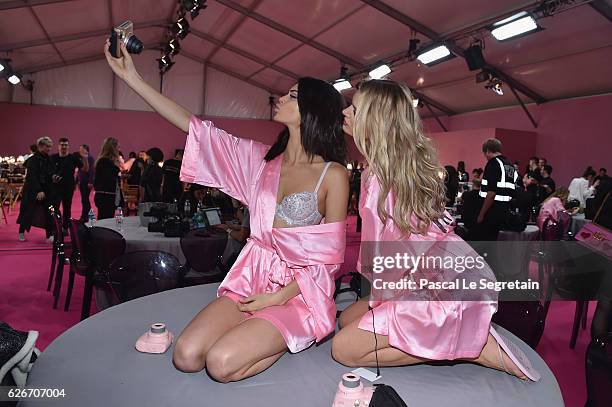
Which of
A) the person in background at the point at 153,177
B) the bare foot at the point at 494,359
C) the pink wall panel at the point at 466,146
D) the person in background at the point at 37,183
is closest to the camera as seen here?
the bare foot at the point at 494,359

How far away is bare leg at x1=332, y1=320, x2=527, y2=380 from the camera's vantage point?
156cm

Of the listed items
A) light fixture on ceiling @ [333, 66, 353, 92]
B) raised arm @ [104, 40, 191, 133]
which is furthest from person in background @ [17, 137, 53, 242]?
light fixture on ceiling @ [333, 66, 353, 92]

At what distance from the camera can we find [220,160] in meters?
2.08

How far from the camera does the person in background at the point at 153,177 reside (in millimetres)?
7145

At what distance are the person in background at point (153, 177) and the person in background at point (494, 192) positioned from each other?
4.54m

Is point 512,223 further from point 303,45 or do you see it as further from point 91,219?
point 303,45

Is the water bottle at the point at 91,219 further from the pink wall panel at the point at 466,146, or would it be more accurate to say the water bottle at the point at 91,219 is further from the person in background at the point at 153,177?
the pink wall panel at the point at 466,146

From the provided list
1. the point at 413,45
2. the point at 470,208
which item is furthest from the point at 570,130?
the point at 470,208

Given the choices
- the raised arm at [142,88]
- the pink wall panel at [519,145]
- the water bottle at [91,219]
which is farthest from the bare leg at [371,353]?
the pink wall panel at [519,145]

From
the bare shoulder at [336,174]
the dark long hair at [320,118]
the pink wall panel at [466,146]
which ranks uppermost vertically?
the pink wall panel at [466,146]

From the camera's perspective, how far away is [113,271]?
8.27 feet

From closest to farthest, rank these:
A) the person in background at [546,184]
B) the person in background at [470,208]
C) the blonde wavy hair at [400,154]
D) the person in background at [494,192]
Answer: the blonde wavy hair at [400,154]
the person in background at [494,192]
the person in background at [470,208]
the person in background at [546,184]

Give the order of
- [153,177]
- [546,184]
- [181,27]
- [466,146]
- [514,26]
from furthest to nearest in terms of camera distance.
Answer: [466,146], [181,27], [546,184], [514,26], [153,177]

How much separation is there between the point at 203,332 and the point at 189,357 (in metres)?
0.14
